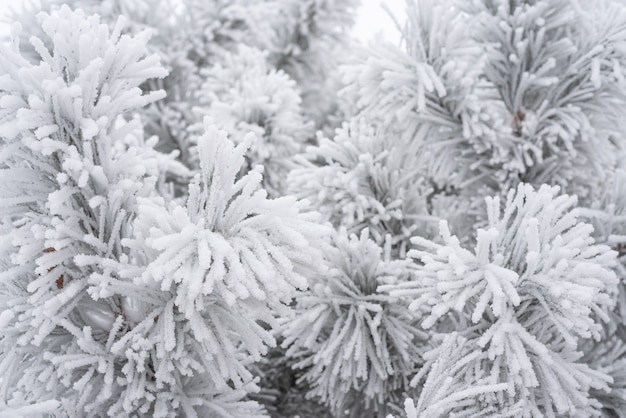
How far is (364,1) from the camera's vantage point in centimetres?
121

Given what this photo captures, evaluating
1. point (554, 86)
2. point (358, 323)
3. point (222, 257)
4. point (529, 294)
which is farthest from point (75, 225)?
point (554, 86)

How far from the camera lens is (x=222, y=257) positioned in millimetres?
496

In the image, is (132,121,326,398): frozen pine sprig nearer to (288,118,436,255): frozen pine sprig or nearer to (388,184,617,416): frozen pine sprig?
(388,184,617,416): frozen pine sprig

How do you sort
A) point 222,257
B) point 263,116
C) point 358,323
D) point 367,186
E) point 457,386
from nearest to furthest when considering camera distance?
1. point 222,257
2. point 457,386
3. point 358,323
4. point 367,186
5. point 263,116

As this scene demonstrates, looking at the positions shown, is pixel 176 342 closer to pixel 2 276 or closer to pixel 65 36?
pixel 2 276

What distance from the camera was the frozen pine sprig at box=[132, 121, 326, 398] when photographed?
498mm

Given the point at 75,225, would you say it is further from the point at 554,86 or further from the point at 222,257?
the point at 554,86

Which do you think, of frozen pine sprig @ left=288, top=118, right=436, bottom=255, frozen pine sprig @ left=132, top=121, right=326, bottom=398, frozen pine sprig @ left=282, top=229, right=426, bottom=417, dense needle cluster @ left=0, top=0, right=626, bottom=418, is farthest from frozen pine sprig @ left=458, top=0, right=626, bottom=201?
frozen pine sprig @ left=132, top=121, right=326, bottom=398

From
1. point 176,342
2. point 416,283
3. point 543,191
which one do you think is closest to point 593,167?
point 543,191

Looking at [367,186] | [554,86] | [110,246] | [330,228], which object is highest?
[554,86]

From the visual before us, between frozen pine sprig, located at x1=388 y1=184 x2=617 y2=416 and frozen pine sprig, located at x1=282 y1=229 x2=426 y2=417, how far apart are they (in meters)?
0.09

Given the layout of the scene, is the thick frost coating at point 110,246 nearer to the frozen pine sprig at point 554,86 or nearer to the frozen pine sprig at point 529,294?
the frozen pine sprig at point 529,294

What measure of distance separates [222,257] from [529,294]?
322 millimetres

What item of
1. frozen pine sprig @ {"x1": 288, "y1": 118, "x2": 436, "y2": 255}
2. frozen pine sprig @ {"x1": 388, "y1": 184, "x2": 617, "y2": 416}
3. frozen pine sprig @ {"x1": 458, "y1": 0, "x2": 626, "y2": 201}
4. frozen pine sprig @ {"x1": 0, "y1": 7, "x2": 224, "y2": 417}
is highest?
frozen pine sprig @ {"x1": 458, "y1": 0, "x2": 626, "y2": 201}
